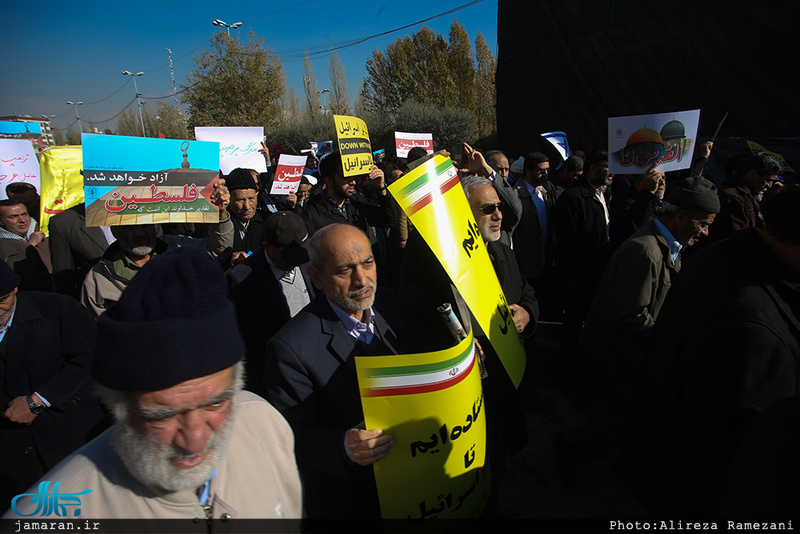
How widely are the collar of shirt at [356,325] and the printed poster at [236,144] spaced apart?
6.30m

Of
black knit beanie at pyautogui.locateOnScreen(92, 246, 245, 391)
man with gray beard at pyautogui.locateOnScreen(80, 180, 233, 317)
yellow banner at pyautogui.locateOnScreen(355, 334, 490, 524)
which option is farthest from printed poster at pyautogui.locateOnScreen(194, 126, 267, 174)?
yellow banner at pyautogui.locateOnScreen(355, 334, 490, 524)

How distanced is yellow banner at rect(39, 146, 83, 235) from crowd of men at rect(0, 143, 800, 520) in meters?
1.76

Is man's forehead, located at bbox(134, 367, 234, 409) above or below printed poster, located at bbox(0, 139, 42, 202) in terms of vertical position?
below

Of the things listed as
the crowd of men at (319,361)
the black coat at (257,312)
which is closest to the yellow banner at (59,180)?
the crowd of men at (319,361)

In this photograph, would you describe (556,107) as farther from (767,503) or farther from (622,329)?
(767,503)

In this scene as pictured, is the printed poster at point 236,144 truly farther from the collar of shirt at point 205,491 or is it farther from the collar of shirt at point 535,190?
the collar of shirt at point 205,491

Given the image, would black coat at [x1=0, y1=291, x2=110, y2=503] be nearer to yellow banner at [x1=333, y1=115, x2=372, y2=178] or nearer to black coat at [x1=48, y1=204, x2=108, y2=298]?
black coat at [x1=48, y1=204, x2=108, y2=298]

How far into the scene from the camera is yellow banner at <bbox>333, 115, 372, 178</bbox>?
4.40 metres

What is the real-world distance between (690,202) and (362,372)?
2668mm

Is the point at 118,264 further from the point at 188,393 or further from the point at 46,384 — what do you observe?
the point at 188,393

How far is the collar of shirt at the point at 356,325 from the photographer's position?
6.33 feet

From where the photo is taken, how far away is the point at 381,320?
209cm

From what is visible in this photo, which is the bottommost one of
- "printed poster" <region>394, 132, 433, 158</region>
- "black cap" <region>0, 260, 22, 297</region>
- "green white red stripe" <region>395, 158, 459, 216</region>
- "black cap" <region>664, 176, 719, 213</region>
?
"black cap" <region>664, 176, 719, 213</region>

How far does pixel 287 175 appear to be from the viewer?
20.8ft
